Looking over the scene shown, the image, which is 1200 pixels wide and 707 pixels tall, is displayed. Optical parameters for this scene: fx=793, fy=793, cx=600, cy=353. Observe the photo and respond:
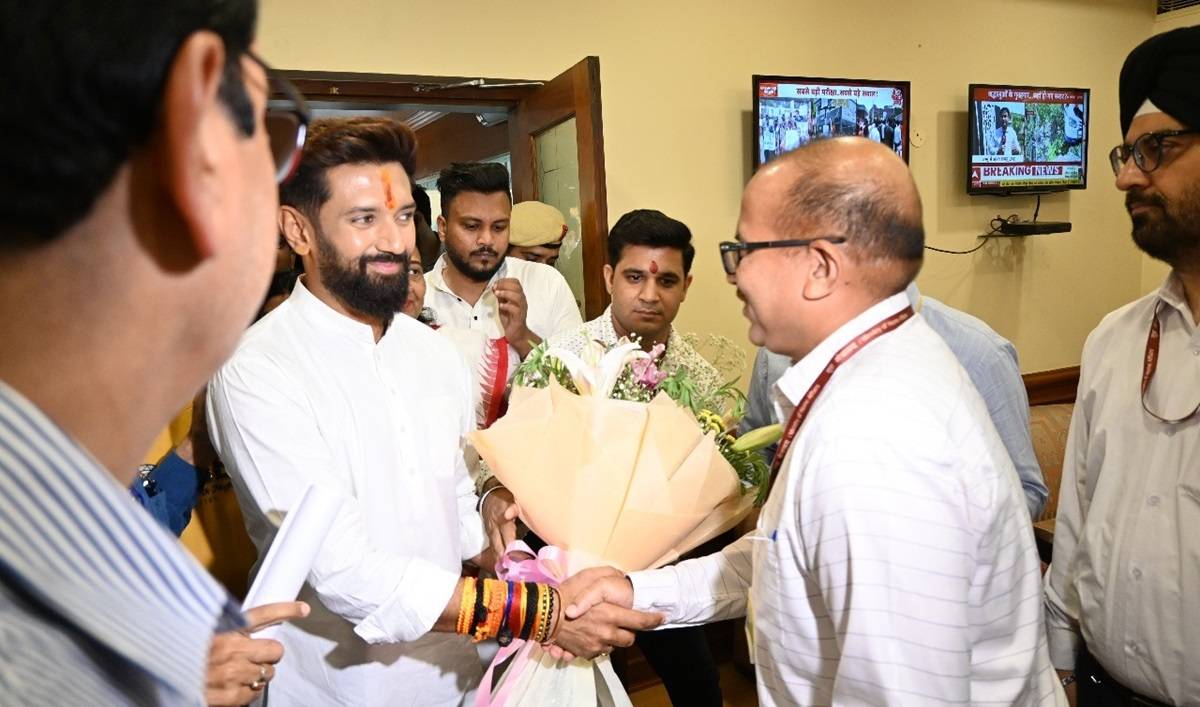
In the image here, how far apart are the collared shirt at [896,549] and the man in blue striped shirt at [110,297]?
0.72 metres

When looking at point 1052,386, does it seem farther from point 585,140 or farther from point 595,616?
point 595,616

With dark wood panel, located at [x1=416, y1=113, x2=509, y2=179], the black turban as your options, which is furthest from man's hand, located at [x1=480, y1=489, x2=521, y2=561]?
dark wood panel, located at [x1=416, y1=113, x2=509, y2=179]

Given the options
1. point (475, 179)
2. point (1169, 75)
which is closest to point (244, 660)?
point (1169, 75)

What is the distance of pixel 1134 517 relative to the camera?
4.88 ft

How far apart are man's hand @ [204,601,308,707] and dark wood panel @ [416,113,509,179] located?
213 inches

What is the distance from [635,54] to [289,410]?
10.5 feet

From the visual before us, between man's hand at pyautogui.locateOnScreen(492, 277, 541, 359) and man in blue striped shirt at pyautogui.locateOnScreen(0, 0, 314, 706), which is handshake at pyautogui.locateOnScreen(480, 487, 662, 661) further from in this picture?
man's hand at pyautogui.locateOnScreen(492, 277, 541, 359)

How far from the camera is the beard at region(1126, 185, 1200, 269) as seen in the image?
149 centimetres

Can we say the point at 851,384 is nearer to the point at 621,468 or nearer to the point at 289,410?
the point at 621,468

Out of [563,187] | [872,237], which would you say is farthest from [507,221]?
[872,237]

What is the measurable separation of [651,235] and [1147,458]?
1.69 metres

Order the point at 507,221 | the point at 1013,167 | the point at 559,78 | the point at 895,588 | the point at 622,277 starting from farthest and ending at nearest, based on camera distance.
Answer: the point at 1013,167 < the point at 559,78 < the point at 507,221 < the point at 622,277 < the point at 895,588

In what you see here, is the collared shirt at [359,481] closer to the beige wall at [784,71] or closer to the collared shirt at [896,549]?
the collared shirt at [896,549]

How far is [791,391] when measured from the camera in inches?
46.7
